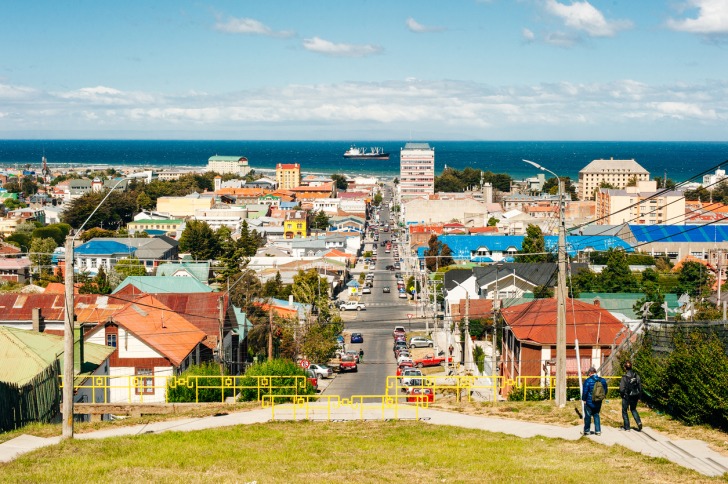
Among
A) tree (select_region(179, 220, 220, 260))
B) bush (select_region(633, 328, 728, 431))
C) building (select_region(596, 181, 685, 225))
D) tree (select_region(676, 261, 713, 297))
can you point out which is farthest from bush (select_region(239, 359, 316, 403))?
building (select_region(596, 181, 685, 225))

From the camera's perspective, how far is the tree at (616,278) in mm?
61656

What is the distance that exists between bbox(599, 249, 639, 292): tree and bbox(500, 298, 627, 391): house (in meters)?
29.8

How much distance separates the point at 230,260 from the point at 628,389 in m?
65.9

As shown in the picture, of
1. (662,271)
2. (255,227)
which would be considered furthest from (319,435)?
(255,227)

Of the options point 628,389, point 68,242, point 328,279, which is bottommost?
point 328,279

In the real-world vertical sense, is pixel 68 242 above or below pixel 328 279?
above

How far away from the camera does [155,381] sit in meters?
29.9

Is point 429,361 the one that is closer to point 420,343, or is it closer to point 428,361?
point 428,361

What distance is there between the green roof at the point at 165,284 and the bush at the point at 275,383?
2527 cm

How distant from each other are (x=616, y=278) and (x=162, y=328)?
41151mm

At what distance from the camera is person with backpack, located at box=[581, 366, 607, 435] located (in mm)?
15859

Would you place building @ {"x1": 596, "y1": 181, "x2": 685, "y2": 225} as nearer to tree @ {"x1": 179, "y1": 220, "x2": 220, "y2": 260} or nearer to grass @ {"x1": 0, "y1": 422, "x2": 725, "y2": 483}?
tree @ {"x1": 179, "y1": 220, "x2": 220, "y2": 260}

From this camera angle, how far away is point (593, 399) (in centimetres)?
1603

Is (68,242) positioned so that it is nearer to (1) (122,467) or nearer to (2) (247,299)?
(1) (122,467)
